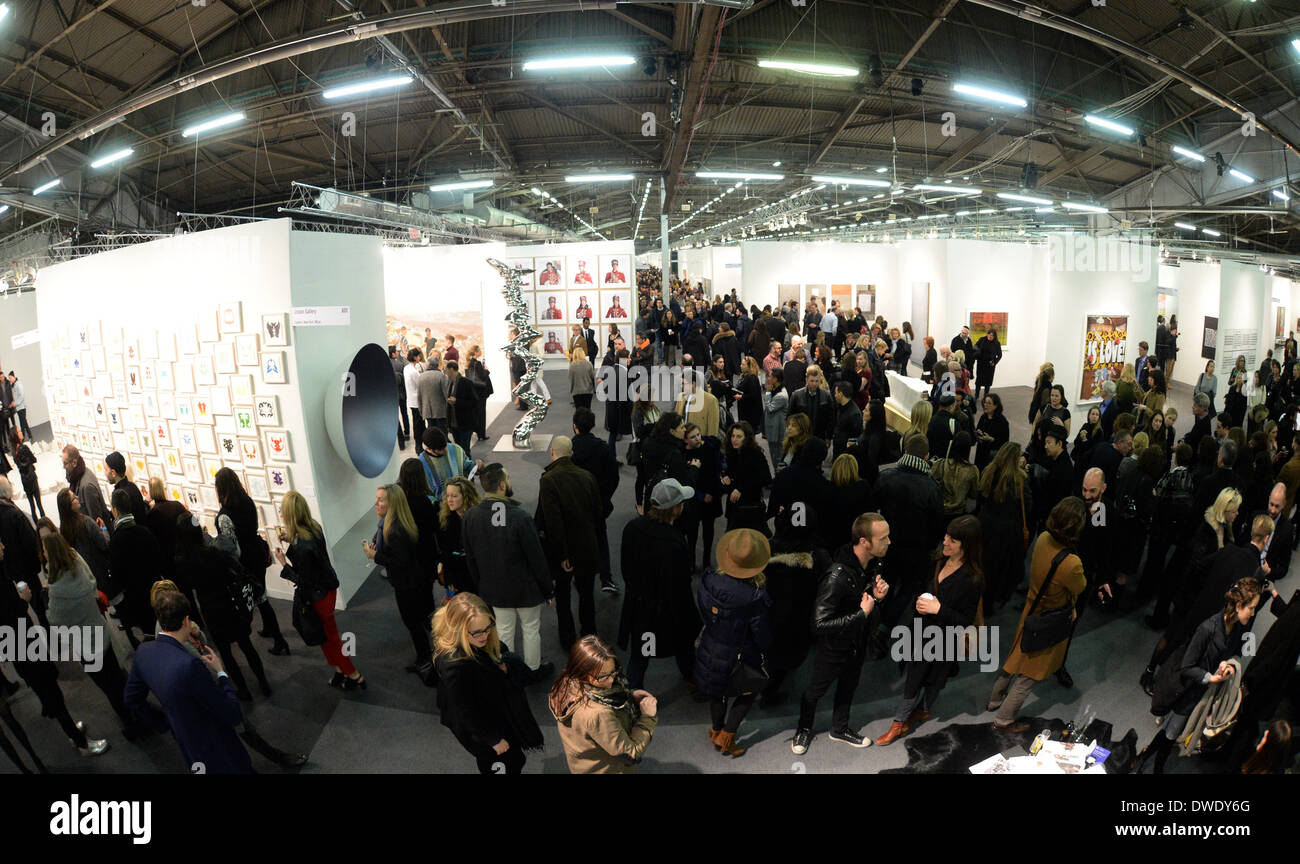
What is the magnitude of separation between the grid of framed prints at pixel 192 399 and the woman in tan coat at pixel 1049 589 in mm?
5304

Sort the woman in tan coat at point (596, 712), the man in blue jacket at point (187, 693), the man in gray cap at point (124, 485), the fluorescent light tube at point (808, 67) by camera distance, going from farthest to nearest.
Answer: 1. the fluorescent light tube at point (808, 67)
2. the man in gray cap at point (124, 485)
3. the man in blue jacket at point (187, 693)
4. the woman in tan coat at point (596, 712)

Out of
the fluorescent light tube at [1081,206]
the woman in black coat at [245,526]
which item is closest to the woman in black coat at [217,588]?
the woman in black coat at [245,526]

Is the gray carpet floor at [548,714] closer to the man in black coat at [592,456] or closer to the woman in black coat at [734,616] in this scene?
the woman in black coat at [734,616]

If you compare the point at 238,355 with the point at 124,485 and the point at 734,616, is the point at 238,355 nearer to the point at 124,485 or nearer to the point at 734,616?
the point at 124,485

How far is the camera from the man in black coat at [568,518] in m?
4.18

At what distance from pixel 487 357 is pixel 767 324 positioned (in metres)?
5.44

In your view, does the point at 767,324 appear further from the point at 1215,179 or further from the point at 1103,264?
the point at 1215,179

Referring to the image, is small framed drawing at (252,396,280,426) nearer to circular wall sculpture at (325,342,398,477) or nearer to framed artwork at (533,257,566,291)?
circular wall sculpture at (325,342,398,477)

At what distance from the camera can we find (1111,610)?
4.95 meters

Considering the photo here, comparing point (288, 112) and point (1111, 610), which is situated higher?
point (288, 112)

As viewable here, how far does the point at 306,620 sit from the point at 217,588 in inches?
22.0

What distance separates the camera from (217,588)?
154 inches

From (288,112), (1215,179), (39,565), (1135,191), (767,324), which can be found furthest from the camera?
(1135,191)
